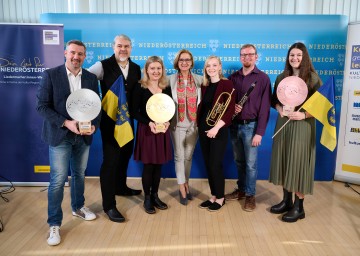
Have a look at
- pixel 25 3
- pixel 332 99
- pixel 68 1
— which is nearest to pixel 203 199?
pixel 332 99

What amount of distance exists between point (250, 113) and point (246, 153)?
42cm

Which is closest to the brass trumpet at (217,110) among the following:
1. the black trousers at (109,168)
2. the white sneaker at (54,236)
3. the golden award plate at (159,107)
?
the golden award plate at (159,107)

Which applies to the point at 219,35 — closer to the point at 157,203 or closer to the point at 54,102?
the point at 157,203

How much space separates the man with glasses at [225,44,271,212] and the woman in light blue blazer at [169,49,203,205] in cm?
42

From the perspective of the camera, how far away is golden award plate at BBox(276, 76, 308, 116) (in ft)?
9.33

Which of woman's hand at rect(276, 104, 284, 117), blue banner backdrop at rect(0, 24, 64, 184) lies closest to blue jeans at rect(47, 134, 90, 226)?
blue banner backdrop at rect(0, 24, 64, 184)

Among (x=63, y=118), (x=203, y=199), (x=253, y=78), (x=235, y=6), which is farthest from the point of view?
(x=235, y=6)

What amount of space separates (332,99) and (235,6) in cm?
255

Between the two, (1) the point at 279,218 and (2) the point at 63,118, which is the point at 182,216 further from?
(2) the point at 63,118

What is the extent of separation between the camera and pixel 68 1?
491cm

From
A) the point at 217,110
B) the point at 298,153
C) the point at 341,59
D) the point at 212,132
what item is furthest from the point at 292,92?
the point at 341,59

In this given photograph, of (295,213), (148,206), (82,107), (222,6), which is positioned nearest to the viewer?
(82,107)

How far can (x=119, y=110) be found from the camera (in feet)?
9.59

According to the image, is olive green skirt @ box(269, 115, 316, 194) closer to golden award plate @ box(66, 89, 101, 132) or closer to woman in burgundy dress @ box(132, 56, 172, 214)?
woman in burgundy dress @ box(132, 56, 172, 214)
